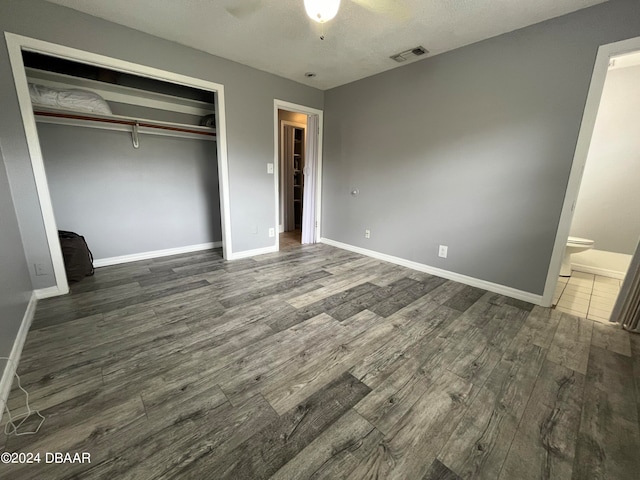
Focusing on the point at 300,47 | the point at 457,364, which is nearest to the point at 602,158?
the point at 457,364

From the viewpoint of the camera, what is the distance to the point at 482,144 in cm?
263

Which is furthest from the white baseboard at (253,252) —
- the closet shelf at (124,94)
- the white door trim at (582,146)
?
the white door trim at (582,146)

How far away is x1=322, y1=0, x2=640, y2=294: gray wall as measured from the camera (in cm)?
215

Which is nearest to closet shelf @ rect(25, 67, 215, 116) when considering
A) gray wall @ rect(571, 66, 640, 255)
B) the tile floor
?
the tile floor

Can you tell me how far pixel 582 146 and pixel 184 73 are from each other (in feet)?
12.7

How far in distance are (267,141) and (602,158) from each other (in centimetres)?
444

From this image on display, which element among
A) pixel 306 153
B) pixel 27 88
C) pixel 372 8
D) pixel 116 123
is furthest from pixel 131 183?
pixel 372 8

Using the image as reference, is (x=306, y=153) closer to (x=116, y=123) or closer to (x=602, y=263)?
(x=116, y=123)

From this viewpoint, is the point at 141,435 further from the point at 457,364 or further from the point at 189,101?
the point at 189,101

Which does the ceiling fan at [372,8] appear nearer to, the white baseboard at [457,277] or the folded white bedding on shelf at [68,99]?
the folded white bedding on shelf at [68,99]

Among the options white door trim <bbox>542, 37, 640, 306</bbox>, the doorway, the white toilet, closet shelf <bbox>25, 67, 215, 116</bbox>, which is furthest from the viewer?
the doorway

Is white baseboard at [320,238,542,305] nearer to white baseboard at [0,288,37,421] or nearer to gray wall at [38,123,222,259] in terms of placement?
gray wall at [38,123,222,259]

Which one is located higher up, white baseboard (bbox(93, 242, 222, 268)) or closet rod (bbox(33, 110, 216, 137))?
closet rod (bbox(33, 110, 216, 137))

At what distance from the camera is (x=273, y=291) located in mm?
2658
